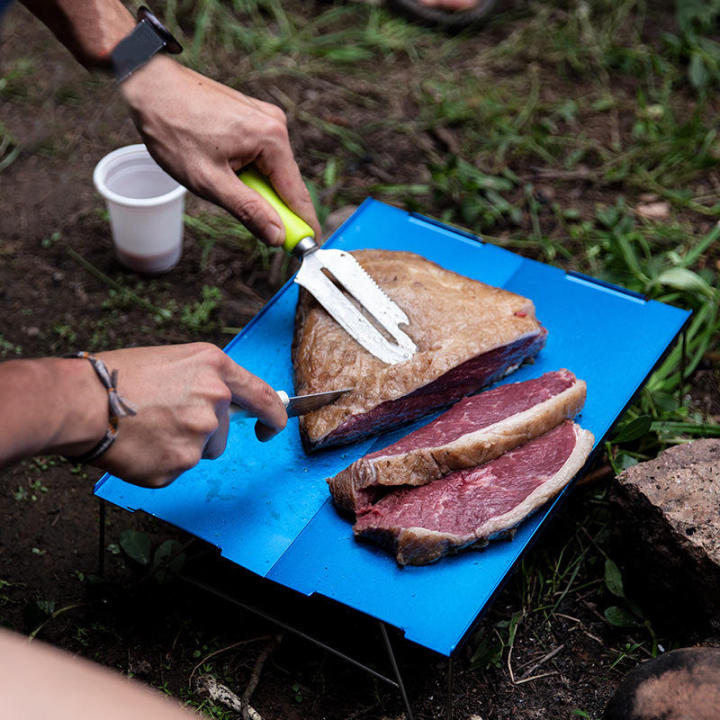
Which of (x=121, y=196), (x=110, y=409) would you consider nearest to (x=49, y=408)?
(x=110, y=409)

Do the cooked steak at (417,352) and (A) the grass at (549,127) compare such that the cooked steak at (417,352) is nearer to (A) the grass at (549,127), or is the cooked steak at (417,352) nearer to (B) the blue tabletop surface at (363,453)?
(B) the blue tabletop surface at (363,453)

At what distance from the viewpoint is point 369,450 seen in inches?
136

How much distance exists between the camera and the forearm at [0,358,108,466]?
2318 mm

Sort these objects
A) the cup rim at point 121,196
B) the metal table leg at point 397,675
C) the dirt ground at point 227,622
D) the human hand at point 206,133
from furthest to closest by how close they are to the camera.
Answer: the cup rim at point 121,196 < the human hand at point 206,133 < the dirt ground at point 227,622 < the metal table leg at point 397,675

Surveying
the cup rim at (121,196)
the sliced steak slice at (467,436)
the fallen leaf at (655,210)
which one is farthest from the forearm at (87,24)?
the fallen leaf at (655,210)

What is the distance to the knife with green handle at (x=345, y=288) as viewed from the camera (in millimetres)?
3525

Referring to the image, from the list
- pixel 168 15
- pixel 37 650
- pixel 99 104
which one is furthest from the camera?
pixel 168 15

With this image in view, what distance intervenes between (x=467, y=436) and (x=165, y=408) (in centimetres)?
123

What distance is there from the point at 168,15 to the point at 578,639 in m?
5.17

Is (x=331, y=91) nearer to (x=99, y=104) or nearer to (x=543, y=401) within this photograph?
(x=99, y=104)

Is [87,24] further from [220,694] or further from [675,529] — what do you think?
[675,529]

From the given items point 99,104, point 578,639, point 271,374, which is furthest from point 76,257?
point 578,639

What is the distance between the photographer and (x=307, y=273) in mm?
3609

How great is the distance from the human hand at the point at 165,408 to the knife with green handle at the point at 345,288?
0.93 metres
